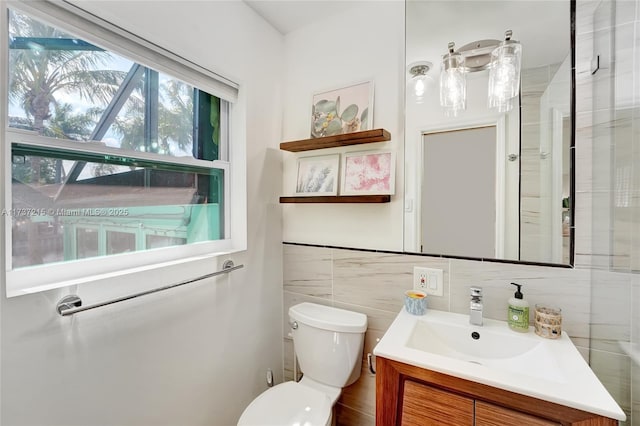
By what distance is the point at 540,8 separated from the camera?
1.16m

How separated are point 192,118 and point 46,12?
601 millimetres

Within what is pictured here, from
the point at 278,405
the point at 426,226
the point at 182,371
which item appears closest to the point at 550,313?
the point at 426,226

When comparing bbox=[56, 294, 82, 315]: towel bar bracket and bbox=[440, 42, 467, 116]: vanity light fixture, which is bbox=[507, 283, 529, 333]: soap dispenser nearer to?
bbox=[440, 42, 467, 116]: vanity light fixture

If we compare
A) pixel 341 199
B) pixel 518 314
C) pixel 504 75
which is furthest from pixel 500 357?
pixel 504 75

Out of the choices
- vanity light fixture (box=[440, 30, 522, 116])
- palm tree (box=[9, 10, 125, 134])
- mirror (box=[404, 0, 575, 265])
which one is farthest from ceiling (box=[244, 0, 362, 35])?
palm tree (box=[9, 10, 125, 134])

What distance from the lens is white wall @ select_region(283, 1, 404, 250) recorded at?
1.46 meters

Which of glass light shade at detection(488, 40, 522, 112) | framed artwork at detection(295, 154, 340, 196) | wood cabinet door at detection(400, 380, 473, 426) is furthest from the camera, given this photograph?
framed artwork at detection(295, 154, 340, 196)

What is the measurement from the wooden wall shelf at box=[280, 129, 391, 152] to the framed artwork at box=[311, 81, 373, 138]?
3.6 inches

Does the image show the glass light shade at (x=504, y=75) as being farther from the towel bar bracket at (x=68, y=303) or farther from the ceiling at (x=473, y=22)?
the towel bar bracket at (x=68, y=303)

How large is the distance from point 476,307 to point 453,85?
101 centimetres

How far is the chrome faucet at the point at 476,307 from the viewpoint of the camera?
3.83ft

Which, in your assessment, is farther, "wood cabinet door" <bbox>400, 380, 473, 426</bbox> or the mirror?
the mirror

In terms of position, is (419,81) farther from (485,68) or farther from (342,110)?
(342,110)

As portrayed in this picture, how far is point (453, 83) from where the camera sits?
1.33 meters
